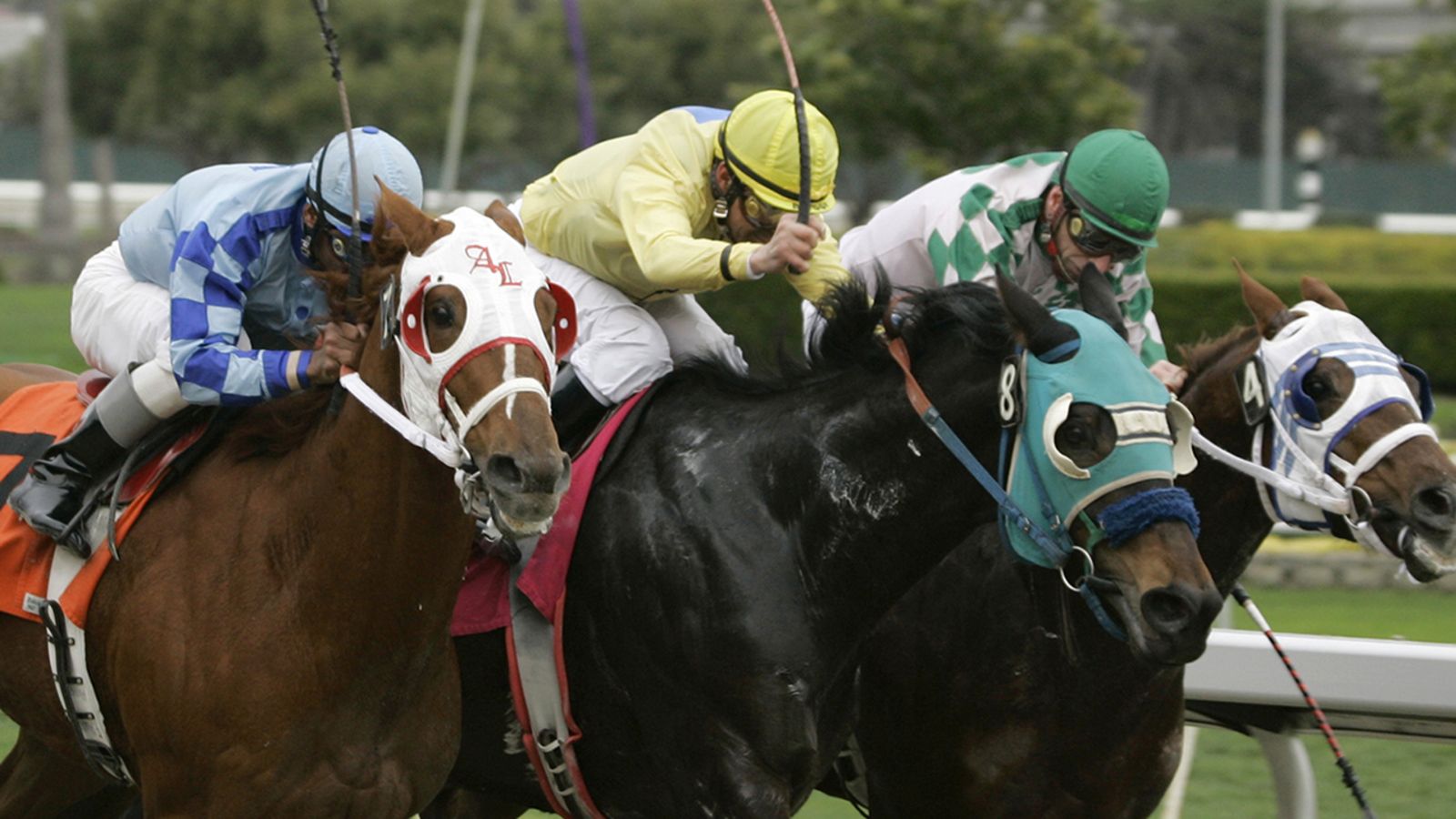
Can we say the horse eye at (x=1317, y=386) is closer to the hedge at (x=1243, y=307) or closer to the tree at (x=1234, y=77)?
the hedge at (x=1243, y=307)

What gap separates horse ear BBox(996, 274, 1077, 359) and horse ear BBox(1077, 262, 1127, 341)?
26cm

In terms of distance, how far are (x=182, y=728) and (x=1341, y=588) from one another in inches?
296

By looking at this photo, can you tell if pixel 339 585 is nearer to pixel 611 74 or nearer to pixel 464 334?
pixel 464 334

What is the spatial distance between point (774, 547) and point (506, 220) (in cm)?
85

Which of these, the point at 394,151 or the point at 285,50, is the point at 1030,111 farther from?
the point at 394,151

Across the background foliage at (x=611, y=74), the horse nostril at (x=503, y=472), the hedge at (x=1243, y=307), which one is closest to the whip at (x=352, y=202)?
the horse nostril at (x=503, y=472)

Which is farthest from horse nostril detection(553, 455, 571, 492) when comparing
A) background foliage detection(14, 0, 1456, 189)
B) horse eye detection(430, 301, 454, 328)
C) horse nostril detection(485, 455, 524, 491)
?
background foliage detection(14, 0, 1456, 189)

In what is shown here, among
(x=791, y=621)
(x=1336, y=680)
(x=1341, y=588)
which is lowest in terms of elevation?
(x=1341, y=588)

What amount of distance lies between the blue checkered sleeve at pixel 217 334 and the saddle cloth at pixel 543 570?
0.61 m

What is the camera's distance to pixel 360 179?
12.8 ft

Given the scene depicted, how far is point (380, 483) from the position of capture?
11.9ft

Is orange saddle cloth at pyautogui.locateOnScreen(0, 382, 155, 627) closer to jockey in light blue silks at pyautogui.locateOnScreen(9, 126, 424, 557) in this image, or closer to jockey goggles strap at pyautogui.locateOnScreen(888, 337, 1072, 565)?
jockey in light blue silks at pyautogui.locateOnScreen(9, 126, 424, 557)

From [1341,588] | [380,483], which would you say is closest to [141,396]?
[380,483]

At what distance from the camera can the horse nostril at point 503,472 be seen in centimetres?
324
